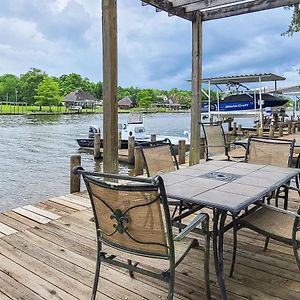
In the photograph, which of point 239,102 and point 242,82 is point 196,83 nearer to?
point 242,82

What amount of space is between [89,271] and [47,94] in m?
61.5

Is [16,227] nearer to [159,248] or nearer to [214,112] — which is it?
[159,248]

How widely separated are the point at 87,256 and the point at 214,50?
7983 millimetres

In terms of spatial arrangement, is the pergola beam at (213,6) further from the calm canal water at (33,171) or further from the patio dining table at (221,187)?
the calm canal water at (33,171)

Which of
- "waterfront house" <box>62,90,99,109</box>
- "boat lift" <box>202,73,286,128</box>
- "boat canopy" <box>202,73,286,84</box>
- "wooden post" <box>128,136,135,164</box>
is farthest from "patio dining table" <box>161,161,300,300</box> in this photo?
"waterfront house" <box>62,90,99,109</box>

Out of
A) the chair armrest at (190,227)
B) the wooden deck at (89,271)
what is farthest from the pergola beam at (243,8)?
the chair armrest at (190,227)

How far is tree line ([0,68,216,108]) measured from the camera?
60406mm

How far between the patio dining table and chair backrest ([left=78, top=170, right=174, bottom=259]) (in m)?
0.36

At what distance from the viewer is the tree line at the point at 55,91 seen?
60.4 meters

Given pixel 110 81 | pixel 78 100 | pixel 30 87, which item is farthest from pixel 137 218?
pixel 30 87

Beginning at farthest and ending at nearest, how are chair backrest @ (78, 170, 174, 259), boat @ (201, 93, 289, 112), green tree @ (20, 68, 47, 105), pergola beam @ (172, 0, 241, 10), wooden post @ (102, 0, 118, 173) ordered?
green tree @ (20, 68, 47, 105) < boat @ (201, 93, 289, 112) < pergola beam @ (172, 0, 241, 10) < wooden post @ (102, 0, 118, 173) < chair backrest @ (78, 170, 174, 259)

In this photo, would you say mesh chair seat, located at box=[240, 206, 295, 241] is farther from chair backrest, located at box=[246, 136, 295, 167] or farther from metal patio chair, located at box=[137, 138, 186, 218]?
chair backrest, located at box=[246, 136, 295, 167]

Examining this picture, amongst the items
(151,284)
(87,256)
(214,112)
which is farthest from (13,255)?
(214,112)

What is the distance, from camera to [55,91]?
60.7m
